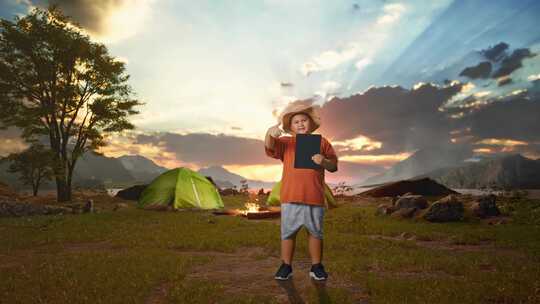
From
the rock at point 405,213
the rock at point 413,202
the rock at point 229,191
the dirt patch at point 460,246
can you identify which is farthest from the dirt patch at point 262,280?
the rock at point 229,191

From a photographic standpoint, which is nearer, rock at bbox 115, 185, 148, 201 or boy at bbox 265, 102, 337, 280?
boy at bbox 265, 102, 337, 280

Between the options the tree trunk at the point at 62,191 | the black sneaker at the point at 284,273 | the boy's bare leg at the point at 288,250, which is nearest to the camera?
the black sneaker at the point at 284,273

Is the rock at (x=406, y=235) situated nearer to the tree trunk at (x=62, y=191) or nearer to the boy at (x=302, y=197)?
the boy at (x=302, y=197)

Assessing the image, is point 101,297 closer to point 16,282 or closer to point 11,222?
point 16,282

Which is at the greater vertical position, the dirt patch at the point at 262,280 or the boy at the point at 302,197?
the boy at the point at 302,197

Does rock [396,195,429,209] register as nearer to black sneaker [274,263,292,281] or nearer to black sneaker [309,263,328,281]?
black sneaker [309,263,328,281]

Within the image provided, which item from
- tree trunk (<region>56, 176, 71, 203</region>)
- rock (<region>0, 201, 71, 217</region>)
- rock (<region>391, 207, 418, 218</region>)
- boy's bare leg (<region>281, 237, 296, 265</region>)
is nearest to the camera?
boy's bare leg (<region>281, 237, 296, 265</region>)

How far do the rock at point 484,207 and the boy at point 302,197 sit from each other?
41.4ft

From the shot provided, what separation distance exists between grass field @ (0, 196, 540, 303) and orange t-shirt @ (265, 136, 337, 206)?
1485mm

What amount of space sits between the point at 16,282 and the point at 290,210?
16.8 feet

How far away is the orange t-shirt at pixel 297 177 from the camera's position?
5984mm

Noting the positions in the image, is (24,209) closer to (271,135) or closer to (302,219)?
(271,135)

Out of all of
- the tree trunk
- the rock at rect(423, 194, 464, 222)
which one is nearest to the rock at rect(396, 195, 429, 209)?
the rock at rect(423, 194, 464, 222)

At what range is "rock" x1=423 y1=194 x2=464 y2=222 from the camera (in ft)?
48.7
